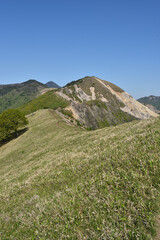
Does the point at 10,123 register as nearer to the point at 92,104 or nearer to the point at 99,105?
the point at 92,104

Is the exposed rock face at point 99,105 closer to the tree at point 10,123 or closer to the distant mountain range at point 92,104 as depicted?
the distant mountain range at point 92,104

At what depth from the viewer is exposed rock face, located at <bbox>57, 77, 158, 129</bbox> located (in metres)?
122

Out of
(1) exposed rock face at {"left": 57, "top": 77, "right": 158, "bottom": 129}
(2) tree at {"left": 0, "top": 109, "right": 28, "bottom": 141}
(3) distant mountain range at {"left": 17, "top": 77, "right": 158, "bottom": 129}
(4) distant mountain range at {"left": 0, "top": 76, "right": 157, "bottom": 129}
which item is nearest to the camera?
(2) tree at {"left": 0, "top": 109, "right": 28, "bottom": 141}

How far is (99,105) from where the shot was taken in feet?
478

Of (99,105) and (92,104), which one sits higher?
(92,104)

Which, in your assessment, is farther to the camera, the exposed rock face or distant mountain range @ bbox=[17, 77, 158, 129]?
the exposed rock face

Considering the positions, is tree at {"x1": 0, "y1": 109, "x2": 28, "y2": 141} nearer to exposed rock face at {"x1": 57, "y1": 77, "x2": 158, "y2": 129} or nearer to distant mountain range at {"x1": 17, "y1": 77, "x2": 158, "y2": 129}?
distant mountain range at {"x1": 17, "y1": 77, "x2": 158, "y2": 129}

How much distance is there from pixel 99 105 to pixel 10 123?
97.5 metres

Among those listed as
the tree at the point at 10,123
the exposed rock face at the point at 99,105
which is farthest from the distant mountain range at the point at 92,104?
the tree at the point at 10,123

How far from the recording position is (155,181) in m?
6.37

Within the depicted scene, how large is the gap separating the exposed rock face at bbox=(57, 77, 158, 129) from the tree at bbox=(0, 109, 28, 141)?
47269 mm

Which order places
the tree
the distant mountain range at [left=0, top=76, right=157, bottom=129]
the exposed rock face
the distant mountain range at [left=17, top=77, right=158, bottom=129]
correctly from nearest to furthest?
the tree, the distant mountain range at [left=17, top=77, right=158, bottom=129], the distant mountain range at [left=0, top=76, right=157, bottom=129], the exposed rock face

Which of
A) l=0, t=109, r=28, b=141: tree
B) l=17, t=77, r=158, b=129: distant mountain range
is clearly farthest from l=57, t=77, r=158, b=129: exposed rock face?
l=0, t=109, r=28, b=141: tree

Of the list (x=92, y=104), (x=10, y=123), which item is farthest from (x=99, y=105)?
(x=10, y=123)
